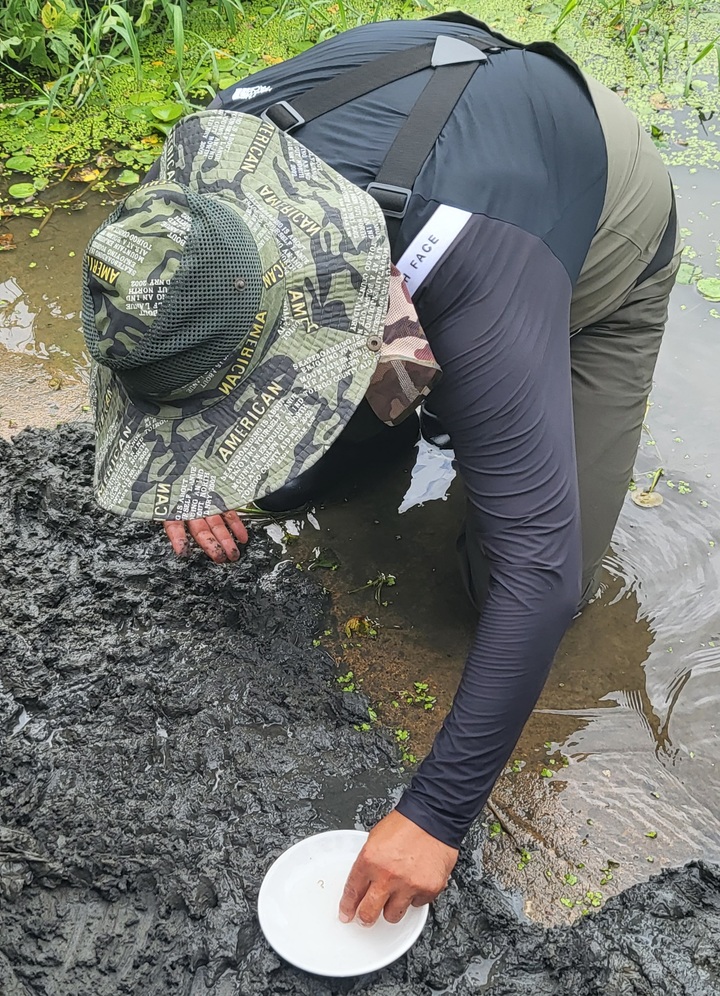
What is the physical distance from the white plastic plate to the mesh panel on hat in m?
0.93

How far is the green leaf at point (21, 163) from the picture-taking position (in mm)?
3643

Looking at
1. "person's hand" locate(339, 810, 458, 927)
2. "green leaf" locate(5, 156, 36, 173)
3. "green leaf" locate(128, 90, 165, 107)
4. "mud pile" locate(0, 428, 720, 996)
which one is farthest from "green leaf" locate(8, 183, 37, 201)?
"person's hand" locate(339, 810, 458, 927)

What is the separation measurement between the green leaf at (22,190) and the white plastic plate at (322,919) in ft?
9.40

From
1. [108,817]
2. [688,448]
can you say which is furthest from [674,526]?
[108,817]

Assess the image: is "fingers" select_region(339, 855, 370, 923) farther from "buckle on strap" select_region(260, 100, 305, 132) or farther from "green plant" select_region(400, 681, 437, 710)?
"buckle on strap" select_region(260, 100, 305, 132)

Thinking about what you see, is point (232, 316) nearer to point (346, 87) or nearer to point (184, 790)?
point (346, 87)

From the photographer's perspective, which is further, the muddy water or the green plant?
the green plant

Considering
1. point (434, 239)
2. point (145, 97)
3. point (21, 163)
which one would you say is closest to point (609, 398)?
point (434, 239)

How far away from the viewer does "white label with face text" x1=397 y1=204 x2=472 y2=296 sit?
1.39 metres

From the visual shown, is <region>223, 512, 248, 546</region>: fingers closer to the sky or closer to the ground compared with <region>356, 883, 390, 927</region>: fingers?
closer to the ground

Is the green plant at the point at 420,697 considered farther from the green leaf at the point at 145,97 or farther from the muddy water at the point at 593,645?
the green leaf at the point at 145,97

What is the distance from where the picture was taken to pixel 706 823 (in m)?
1.87

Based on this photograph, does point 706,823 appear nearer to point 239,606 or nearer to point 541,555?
point 541,555

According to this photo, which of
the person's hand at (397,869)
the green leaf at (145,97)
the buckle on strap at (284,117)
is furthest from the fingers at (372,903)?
the green leaf at (145,97)
